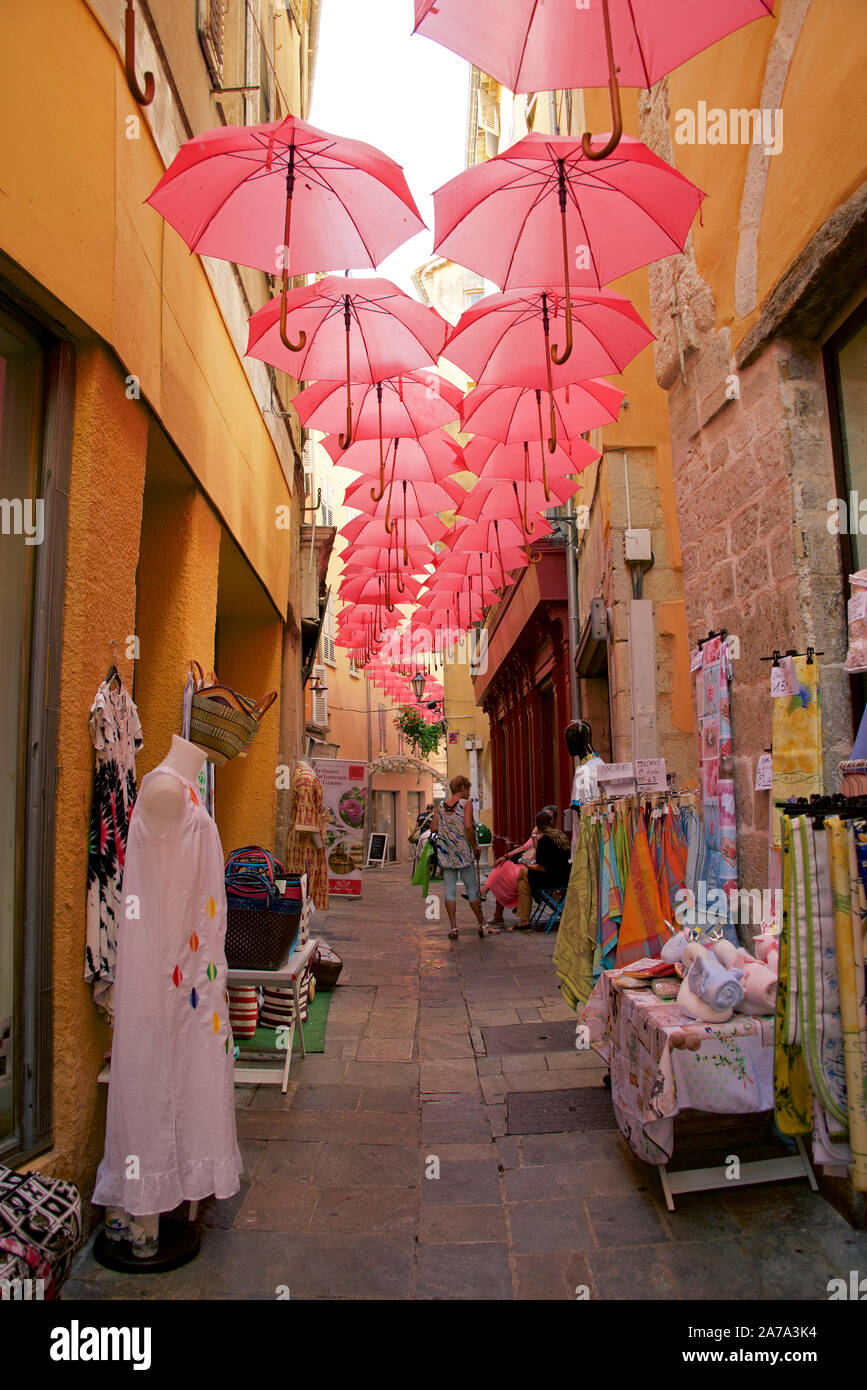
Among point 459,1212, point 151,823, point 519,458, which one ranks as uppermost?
point 519,458

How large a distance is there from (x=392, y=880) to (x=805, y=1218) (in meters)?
16.9

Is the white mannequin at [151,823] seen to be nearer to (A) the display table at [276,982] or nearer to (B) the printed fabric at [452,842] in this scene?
(A) the display table at [276,982]

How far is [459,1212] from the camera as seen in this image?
134 inches

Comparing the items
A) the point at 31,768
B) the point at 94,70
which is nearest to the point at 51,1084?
the point at 31,768

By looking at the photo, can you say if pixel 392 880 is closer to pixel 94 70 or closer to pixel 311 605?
pixel 311 605

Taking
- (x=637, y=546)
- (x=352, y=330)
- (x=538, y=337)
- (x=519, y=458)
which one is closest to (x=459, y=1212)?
(x=538, y=337)

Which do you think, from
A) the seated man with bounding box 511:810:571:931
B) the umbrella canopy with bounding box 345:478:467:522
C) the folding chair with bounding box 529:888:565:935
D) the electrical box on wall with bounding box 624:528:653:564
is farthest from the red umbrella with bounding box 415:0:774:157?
the folding chair with bounding box 529:888:565:935

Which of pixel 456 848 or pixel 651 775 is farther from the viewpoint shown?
pixel 456 848

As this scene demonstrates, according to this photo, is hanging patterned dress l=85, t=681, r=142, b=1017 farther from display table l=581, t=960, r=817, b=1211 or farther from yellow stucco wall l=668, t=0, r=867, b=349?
yellow stucco wall l=668, t=0, r=867, b=349

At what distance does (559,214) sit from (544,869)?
7073 mm

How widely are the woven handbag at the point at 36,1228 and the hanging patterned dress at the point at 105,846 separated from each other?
75 cm

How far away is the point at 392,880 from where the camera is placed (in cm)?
1973

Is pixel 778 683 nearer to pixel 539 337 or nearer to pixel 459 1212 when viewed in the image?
pixel 459 1212

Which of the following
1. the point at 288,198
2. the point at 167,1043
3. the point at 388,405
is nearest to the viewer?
the point at 167,1043
